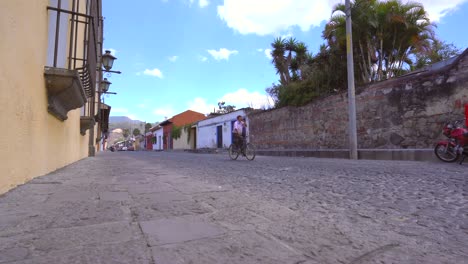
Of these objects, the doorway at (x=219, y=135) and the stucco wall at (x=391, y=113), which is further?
the doorway at (x=219, y=135)

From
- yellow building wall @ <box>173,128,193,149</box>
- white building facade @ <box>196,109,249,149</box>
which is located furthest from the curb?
yellow building wall @ <box>173,128,193,149</box>

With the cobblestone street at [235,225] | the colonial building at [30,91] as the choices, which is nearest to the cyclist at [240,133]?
the colonial building at [30,91]

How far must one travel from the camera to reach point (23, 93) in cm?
369

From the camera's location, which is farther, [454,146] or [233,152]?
[233,152]

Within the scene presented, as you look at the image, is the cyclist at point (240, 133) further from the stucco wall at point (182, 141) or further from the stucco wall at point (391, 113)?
the stucco wall at point (182, 141)

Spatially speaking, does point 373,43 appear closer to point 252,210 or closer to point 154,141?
point 252,210

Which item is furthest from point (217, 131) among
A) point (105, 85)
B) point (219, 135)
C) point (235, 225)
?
point (235, 225)

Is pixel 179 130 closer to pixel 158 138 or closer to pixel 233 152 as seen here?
pixel 158 138

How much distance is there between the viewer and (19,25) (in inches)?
138

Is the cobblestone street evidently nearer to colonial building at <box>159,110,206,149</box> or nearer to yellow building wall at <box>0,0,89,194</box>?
yellow building wall at <box>0,0,89,194</box>

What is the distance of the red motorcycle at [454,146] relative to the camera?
7.77m

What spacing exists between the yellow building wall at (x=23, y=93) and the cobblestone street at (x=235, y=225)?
348 mm

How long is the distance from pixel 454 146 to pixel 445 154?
14.3 inches

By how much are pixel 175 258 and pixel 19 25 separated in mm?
3208
